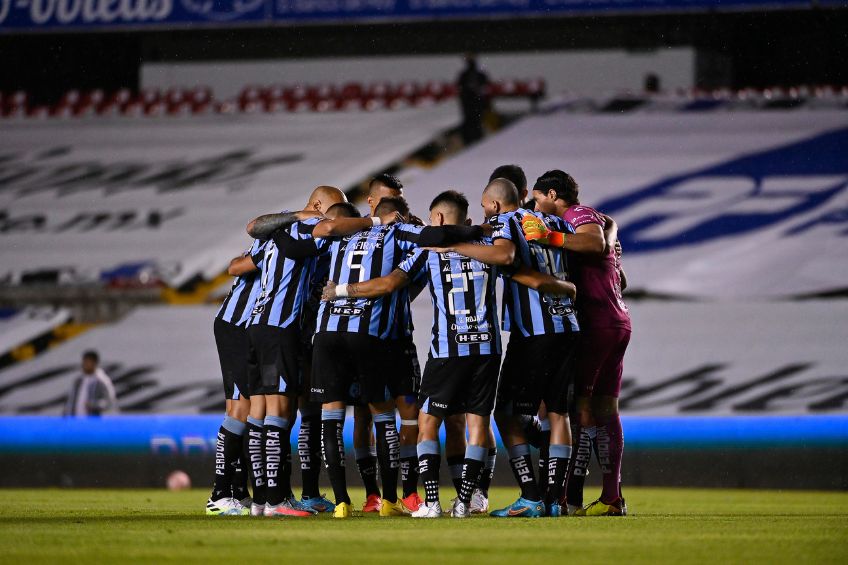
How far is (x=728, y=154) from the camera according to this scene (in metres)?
19.3

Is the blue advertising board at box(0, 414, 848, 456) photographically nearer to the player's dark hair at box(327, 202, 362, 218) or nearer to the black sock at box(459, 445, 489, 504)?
the player's dark hair at box(327, 202, 362, 218)

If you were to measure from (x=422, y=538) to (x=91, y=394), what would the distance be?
368 inches

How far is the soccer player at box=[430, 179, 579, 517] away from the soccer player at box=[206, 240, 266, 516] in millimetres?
1597

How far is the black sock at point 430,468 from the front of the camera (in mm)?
6957

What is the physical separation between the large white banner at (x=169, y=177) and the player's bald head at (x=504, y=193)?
11250mm

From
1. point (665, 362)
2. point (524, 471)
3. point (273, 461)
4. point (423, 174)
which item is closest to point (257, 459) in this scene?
point (273, 461)

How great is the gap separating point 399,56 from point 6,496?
1441 centimetres

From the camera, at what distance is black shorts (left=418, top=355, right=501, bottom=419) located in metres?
6.97

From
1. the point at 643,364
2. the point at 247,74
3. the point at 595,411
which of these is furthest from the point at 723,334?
the point at 247,74

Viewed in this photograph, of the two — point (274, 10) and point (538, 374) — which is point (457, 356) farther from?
point (274, 10)

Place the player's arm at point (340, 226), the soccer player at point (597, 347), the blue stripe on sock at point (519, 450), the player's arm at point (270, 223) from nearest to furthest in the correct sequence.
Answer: the blue stripe on sock at point (519, 450)
the player's arm at point (340, 226)
the soccer player at point (597, 347)
the player's arm at point (270, 223)

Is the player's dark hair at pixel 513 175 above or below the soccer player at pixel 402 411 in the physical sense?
above

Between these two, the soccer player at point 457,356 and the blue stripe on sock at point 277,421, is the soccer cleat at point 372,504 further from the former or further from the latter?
the blue stripe on sock at point 277,421

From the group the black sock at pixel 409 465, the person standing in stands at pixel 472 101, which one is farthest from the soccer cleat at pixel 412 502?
the person standing in stands at pixel 472 101
